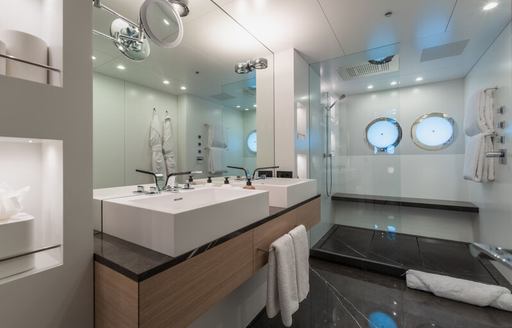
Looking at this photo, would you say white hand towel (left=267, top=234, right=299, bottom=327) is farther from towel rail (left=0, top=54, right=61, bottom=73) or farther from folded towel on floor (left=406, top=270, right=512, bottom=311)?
folded towel on floor (left=406, top=270, right=512, bottom=311)

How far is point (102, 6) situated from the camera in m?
1.22

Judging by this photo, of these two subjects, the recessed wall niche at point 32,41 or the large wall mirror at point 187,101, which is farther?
the large wall mirror at point 187,101

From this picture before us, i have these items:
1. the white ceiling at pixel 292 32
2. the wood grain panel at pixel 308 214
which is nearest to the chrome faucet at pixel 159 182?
the white ceiling at pixel 292 32

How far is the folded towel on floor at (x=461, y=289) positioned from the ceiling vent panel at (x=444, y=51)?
235 centimetres

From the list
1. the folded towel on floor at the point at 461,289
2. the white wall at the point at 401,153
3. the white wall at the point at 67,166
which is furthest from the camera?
the white wall at the point at 401,153

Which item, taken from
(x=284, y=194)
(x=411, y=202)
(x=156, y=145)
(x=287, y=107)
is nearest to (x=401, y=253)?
(x=411, y=202)

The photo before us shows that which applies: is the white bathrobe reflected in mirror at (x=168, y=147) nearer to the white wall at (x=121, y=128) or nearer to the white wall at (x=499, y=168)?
the white wall at (x=121, y=128)

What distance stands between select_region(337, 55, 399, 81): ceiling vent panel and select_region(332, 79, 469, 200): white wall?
1.86ft

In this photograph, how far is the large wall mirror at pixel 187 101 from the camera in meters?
1.25

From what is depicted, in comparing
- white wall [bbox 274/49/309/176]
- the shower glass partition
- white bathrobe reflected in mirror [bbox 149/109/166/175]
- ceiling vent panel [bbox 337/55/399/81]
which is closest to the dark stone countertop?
white bathrobe reflected in mirror [bbox 149/109/166/175]

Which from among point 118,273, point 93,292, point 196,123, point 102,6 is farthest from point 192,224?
point 102,6

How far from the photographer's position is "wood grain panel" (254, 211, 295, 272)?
4.07ft

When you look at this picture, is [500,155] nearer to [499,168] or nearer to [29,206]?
[499,168]

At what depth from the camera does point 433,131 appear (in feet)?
11.4
